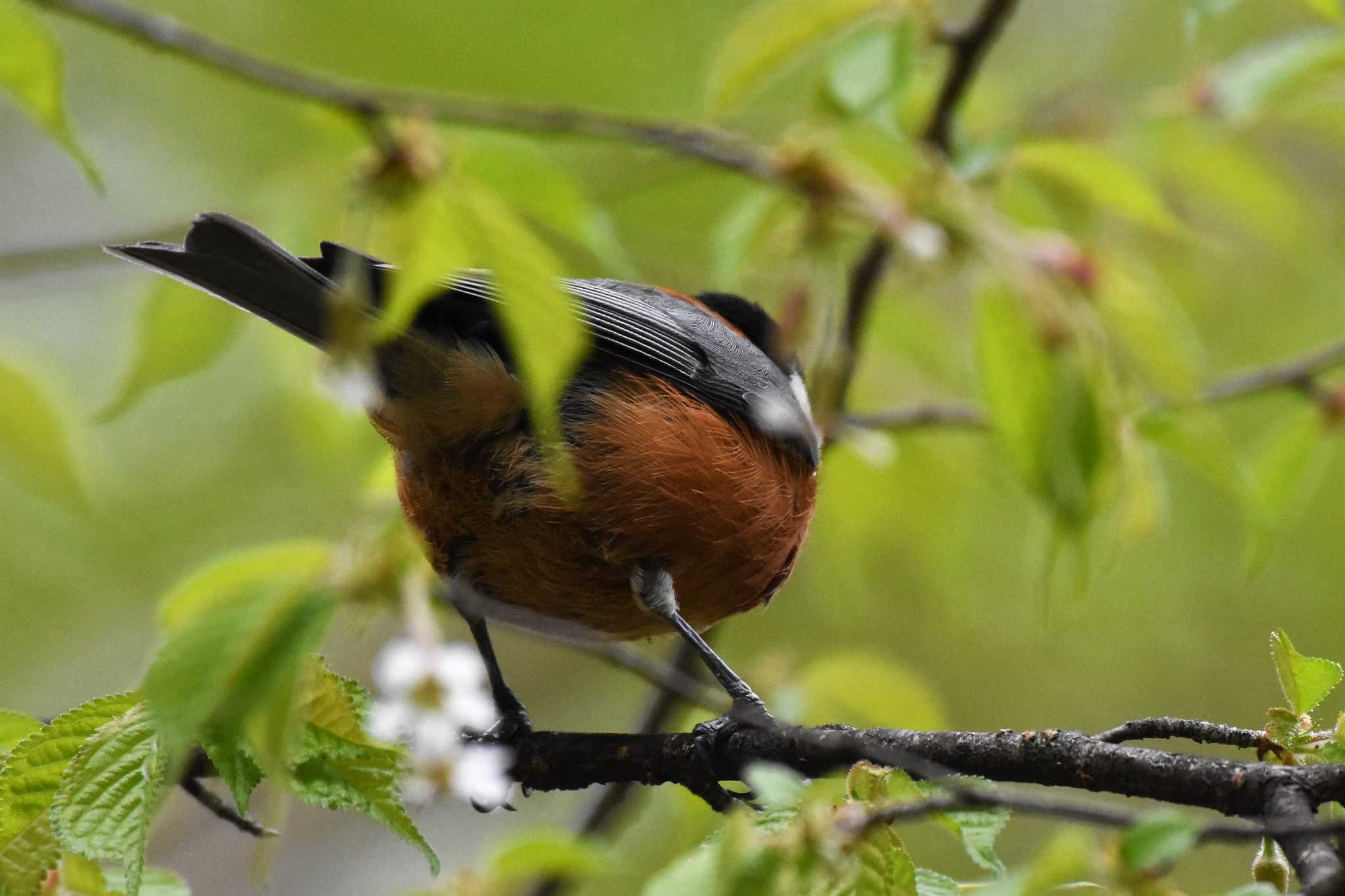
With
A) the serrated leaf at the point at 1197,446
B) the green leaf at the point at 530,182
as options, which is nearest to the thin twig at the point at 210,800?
the green leaf at the point at 530,182

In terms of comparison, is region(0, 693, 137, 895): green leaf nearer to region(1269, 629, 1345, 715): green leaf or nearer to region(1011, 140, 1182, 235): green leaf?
region(1269, 629, 1345, 715): green leaf

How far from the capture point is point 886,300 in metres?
4.91

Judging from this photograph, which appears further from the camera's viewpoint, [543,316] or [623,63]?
[623,63]

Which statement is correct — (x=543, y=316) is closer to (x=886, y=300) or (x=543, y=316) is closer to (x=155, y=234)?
(x=155, y=234)

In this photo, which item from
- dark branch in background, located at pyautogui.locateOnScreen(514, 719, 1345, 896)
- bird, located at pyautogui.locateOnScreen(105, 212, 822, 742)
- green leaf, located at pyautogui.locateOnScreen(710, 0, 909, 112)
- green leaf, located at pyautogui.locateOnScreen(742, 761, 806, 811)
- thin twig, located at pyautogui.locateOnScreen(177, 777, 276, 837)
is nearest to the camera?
dark branch in background, located at pyautogui.locateOnScreen(514, 719, 1345, 896)

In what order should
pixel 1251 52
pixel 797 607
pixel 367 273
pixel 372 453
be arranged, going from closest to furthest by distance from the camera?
pixel 367 273, pixel 1251 52, pixel 372 453, pixel 797 607

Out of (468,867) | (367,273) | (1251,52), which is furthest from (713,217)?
(468,867)

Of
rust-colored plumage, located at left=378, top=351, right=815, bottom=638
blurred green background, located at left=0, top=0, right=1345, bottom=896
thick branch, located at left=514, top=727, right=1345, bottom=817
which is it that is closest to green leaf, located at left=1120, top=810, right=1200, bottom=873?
thick branch, located at left=514, top=727, right=1345, bottom=817

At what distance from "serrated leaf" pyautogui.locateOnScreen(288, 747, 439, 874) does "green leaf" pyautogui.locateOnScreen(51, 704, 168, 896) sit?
21 cm

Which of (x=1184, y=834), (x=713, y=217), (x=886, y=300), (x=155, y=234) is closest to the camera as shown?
(x=1184, y=834)

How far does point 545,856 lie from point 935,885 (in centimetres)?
68

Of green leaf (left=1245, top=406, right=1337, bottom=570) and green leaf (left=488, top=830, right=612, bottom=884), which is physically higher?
green leaf (left=1245, top=406, right=1337, bottom=570)

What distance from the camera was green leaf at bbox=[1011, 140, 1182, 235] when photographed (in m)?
3.59

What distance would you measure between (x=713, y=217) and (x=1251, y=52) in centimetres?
312
